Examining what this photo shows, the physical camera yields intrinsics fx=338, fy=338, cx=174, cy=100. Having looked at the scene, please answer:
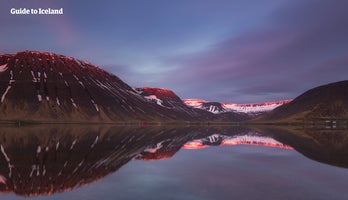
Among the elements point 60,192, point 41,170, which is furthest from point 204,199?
point 41,170

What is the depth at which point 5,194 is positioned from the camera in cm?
1764

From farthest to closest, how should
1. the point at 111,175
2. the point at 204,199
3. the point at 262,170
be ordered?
1. the point at 262,170
2. the point at 111,175
3. the point at 204,199

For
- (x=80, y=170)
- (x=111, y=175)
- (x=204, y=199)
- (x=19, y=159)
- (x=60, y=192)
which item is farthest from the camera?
(x=19, y=159)

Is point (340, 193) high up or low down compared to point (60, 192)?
down

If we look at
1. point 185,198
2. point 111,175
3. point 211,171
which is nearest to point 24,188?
point 111,175

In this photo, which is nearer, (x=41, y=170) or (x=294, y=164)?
(x=41, y=170)

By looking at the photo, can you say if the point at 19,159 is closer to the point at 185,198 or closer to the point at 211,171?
the point at 211,171

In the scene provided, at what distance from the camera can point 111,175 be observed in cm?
2391

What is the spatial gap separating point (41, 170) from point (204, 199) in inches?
560

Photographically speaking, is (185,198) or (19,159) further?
(19,159)

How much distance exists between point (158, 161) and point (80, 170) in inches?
355

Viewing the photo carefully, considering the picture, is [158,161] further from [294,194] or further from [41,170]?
[294,194]

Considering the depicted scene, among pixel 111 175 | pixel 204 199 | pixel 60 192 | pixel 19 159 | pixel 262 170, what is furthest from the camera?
pixel 19 159

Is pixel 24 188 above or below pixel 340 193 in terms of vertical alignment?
above
